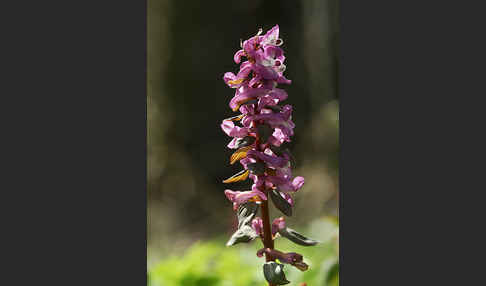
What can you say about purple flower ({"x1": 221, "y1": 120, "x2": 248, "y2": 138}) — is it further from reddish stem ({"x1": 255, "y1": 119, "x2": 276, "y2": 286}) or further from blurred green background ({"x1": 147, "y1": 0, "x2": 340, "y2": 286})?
blurred green background ({"x1": 147, "y1": 0, "x2": 340, "y2": 286})

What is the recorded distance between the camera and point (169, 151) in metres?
3.46

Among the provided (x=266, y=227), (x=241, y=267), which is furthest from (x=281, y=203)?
(x=241, y=267)

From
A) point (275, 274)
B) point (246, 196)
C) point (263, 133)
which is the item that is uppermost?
point (263, 133)

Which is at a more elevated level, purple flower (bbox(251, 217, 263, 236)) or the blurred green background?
the blurred green background

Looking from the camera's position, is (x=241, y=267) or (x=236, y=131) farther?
(x=241, y=267)

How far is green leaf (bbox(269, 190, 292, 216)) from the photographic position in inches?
50.4

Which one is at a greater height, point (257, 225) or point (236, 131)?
point (236, 131)

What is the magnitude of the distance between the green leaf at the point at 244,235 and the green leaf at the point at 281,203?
0.10 metres

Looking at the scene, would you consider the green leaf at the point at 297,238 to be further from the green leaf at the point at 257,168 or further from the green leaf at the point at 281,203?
the green leaf at the point at 257,168

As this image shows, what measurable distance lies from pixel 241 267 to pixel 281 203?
3.14 ft

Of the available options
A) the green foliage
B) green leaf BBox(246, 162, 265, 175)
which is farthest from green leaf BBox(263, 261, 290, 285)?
the green foliage

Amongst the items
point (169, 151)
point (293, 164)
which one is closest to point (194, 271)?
point (293, 164)

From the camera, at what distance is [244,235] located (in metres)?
1.28

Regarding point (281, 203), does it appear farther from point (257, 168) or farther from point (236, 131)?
point (236, 131)
